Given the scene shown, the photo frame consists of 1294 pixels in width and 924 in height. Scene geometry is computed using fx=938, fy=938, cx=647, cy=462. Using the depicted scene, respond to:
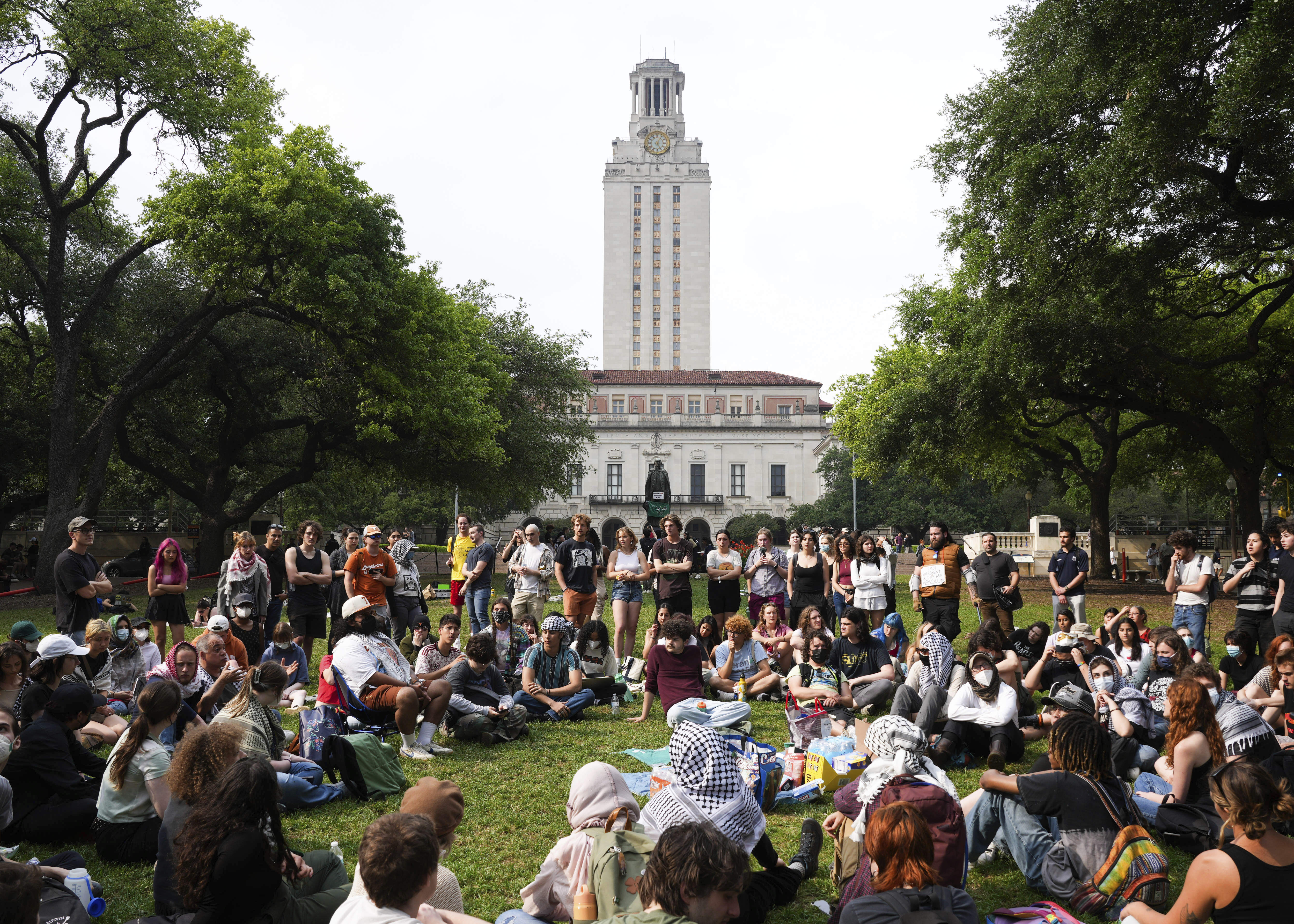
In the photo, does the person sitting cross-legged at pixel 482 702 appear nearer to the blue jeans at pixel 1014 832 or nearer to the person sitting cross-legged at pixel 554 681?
the person sitting cross-legged at pixel 554 681

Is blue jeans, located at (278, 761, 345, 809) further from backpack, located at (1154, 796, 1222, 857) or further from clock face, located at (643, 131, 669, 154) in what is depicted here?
clock face, located at (643, 131, 669, 154)

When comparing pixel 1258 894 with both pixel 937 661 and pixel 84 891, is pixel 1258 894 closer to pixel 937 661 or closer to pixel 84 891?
pixel 937 661

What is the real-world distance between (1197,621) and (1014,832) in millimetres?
6159

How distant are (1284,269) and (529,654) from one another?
1990 centimetres

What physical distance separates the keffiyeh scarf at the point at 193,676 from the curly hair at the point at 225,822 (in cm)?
396

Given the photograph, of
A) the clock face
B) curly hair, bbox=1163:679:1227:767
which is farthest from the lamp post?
the clock face

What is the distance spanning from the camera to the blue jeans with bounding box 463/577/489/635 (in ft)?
38.7

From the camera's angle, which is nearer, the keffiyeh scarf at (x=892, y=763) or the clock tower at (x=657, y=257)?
the keffiyeh scarf at (x=892, y=763)

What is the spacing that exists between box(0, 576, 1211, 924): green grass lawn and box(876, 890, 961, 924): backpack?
3.96 ft

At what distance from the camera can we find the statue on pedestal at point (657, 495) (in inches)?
1009

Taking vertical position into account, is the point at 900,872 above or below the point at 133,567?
above

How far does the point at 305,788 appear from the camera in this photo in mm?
5832

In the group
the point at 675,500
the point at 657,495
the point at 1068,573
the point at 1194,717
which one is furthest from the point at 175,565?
the point at 675,500

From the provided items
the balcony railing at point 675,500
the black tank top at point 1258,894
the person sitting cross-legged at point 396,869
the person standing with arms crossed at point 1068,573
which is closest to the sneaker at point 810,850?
the black tank top at point 1258,894
